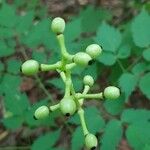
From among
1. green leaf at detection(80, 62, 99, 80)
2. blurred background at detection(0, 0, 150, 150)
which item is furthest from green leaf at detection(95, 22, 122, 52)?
green leaf at detection(80, 62, 99, 80)

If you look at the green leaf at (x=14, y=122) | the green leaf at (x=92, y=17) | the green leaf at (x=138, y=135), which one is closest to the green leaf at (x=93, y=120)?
the green leaf at (x=138, y=135)

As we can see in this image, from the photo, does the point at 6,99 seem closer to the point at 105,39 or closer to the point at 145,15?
the point at 105,39

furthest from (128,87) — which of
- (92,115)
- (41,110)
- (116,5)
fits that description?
(116,5)

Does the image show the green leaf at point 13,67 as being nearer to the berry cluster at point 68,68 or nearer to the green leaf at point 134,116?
the green leaf at point 134,116

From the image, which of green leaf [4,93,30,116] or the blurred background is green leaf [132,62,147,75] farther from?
green leaf [4,93,30,116]

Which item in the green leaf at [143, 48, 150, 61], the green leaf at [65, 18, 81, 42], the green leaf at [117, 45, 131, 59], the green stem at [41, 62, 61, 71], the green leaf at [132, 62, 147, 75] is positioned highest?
the green leaf at [65, 18, 81, 42]
